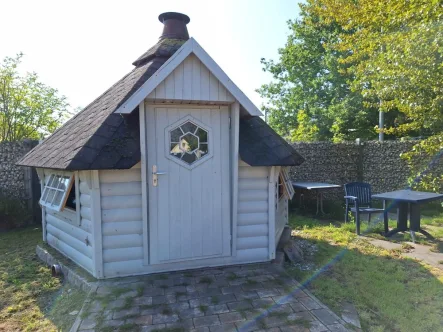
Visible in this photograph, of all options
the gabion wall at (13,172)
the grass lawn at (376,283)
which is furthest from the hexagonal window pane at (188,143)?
the gabion wall at (13,172)

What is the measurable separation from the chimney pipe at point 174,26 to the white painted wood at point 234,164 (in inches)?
85.2

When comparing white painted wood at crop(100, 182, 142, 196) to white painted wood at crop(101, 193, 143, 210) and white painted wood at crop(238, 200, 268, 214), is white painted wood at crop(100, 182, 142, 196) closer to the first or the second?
white painted wood at crop(101, 193, 143, 210)

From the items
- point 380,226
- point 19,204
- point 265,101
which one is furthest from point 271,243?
point 265,101

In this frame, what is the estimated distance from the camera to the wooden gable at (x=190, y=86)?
12.3 feet

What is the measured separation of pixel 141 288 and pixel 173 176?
54.1 inches

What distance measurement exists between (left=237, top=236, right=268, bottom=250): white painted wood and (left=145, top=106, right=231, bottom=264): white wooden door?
189 mm

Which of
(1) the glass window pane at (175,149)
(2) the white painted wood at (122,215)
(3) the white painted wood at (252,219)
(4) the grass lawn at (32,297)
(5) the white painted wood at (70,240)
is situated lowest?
(4) the grass lawn at (32,297)

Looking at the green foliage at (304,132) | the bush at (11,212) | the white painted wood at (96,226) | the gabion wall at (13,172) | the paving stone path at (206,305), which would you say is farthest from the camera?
the green foliage at (304,132)

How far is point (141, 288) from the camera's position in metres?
3.55

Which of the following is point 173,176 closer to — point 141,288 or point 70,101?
point 141,288

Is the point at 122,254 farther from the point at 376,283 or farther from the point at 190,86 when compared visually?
the point at 376,283

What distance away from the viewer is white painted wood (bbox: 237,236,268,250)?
4.33 meters

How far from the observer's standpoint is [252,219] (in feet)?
14.3

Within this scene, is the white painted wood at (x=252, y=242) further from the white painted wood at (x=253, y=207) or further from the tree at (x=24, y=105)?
the tree at (x=24, y=105)
